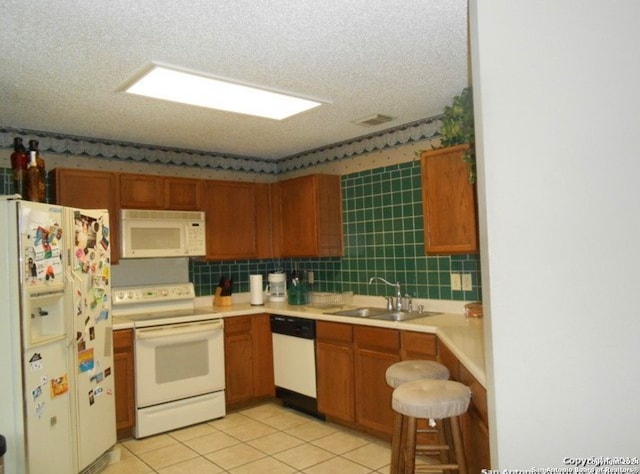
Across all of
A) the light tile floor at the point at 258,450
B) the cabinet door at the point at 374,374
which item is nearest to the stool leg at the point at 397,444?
the light tile floor at the point at 258,450

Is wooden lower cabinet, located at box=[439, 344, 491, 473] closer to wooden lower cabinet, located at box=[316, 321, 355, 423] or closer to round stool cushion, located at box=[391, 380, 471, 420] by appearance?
round stool cushion, located at box=[391, 380, 471, 420]

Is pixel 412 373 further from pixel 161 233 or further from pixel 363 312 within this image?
pixel 161 233

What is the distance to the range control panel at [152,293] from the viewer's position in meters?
3.99

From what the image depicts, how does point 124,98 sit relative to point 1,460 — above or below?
above

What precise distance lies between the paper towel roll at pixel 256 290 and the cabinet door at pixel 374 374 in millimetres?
1330

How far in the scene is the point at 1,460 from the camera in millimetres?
2277

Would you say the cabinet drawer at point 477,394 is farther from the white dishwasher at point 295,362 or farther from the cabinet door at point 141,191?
the cabinet door at point 141,191

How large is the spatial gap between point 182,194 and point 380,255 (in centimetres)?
180

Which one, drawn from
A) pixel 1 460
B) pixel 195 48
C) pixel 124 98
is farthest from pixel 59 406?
pixel 195 48

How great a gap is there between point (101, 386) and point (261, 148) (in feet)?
8.18

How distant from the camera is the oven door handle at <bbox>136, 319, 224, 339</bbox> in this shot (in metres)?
3.62

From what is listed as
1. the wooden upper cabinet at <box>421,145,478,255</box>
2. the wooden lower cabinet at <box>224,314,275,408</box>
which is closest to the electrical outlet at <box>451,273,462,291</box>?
the wooden upper cabinet at <box>421,145,478,255</box>

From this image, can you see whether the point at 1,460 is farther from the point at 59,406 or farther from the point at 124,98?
the point at 124,98

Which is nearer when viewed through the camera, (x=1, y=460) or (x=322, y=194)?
(x=1, y=460)
